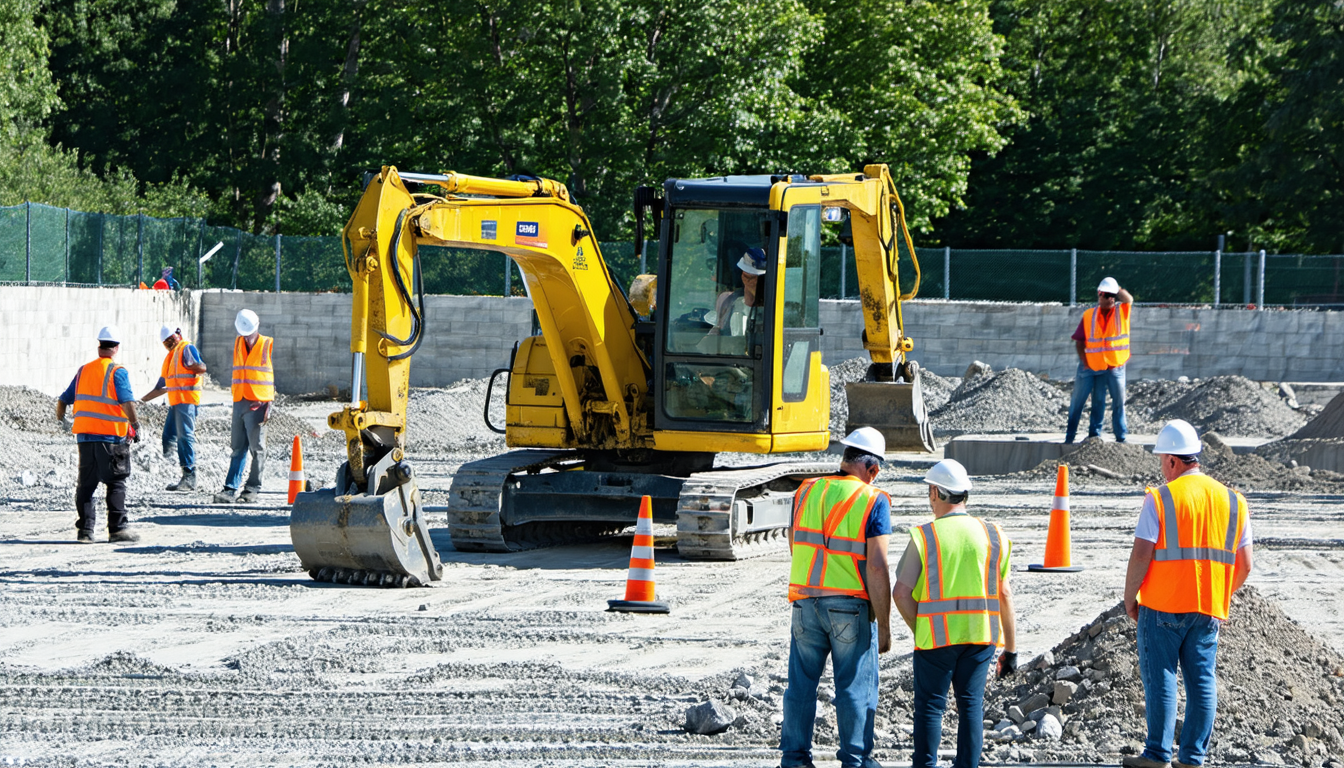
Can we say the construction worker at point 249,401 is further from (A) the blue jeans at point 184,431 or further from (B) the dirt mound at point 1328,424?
(B) the dirt mound at point 1328,424

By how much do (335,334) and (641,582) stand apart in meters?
19.2

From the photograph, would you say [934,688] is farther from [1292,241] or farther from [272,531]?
[1292,241]

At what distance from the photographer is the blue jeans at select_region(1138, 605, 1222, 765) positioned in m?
5.98

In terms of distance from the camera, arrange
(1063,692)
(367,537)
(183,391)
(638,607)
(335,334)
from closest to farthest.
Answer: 1. (1063,692)
2. (638,607)
3. (367,537)
4. (183,391)
5. (335,334)

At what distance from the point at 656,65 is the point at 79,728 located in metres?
24.5

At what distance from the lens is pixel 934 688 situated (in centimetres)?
562

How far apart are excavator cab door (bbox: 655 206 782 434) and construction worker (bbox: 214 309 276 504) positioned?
4.35m

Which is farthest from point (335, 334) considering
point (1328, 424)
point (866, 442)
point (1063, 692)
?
point (866, 442)

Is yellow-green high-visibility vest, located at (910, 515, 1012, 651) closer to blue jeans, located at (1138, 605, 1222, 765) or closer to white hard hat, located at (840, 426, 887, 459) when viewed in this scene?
white hard hat, located at (840, 426, 887, 459)

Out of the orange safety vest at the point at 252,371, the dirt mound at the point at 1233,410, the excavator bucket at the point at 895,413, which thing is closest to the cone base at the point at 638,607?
the excavator bucket at the point at 895,413

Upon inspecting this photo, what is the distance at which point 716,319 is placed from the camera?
11688mm

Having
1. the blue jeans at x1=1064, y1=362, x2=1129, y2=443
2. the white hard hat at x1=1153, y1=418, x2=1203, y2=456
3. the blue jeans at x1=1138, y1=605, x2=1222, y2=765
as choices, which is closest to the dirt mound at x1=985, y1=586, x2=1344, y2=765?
the blue jeans at x1=1138, y1=605, x2=1222, y2=765

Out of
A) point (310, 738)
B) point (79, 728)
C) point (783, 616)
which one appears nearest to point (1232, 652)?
point (783, 616)

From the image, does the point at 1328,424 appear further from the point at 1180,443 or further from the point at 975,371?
the point at 1180,443
